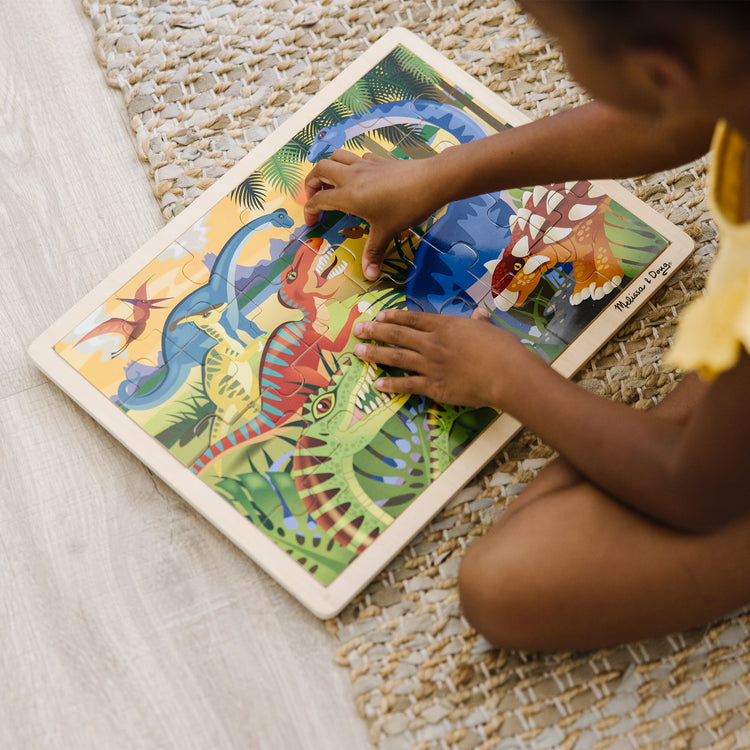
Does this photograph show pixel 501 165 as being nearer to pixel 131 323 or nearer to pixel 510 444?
pixel 510 444

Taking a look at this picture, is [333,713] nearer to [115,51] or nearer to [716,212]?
[716,212]

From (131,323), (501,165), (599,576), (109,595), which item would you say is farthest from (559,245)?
(109,595)

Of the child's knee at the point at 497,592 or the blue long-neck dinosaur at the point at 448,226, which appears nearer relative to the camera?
the child's knee at the point at 497,592

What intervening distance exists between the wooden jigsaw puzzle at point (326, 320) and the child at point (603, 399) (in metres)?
0.05

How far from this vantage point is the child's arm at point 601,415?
61 centimetres

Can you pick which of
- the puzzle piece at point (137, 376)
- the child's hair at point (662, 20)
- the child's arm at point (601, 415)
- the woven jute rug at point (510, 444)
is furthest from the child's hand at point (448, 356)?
the child's hair at point (662, 20)

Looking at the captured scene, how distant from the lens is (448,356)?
0.81 m

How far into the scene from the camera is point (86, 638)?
825 millimetres

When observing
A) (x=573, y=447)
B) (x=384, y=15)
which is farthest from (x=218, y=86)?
(x=573, y=447)

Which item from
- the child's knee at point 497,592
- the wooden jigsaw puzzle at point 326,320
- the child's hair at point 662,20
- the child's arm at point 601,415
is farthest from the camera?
the wooden jigsaw puzzle at point 326,320

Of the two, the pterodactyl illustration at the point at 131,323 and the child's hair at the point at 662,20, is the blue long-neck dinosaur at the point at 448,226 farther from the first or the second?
the child's hair at the point at 662,20

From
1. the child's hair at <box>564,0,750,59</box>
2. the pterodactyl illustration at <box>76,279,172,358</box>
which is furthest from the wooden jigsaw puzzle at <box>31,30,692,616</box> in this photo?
the child's hair at <box>564,0,750,59</box>

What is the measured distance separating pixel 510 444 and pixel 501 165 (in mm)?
317

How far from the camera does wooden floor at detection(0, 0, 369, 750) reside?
2.63 ft
